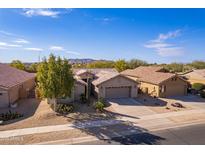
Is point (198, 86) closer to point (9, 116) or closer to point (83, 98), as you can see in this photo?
point (83, 98)

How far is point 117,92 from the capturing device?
94.8 feet

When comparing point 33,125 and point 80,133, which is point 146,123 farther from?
point 33,125

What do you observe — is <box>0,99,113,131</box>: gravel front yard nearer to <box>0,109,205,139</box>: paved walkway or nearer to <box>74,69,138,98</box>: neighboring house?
<box>0,109,205,139</box>: paved walkway

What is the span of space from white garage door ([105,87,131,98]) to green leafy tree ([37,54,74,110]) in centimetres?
786

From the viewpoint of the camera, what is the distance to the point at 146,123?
18953 mm

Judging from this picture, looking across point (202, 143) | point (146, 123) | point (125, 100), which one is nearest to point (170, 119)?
point (146, 123)

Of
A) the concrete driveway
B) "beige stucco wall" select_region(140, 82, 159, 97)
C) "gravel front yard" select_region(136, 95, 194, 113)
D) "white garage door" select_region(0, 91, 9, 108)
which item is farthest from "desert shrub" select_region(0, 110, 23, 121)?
"beige stucco wall" select_region(140, 82, 159, 97)

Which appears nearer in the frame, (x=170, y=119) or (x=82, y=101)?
(x=170, y=119)

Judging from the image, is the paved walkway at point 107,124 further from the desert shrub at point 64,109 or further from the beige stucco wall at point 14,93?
the beige stucco wall at point 14,93

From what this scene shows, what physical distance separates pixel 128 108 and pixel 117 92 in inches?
204

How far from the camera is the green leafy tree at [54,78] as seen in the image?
20.6 metres

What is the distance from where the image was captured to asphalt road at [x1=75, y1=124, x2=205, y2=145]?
14828 mm

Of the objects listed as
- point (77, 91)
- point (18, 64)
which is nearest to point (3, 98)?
point (77, 91)
